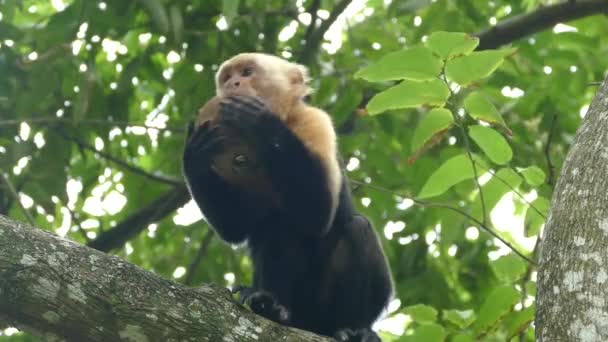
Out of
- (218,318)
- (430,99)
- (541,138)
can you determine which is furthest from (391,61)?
(541,138)

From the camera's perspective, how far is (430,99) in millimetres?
4367

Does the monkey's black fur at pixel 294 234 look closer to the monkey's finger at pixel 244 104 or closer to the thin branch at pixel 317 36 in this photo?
the monkey's finger at pixel 244 104

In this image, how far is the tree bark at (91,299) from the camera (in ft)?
11.7

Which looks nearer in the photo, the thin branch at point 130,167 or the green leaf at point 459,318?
the green leaf at point 459,318

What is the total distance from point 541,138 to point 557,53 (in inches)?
35.2

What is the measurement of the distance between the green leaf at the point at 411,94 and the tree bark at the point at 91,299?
47.6 inches

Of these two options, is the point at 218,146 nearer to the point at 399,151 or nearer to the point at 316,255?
the point at 316,255

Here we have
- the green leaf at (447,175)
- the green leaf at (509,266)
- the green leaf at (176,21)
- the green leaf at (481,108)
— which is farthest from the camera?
the green leaf at (176,21)

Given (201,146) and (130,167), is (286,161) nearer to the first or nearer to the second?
(201,146)

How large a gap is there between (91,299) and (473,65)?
1.96 meters

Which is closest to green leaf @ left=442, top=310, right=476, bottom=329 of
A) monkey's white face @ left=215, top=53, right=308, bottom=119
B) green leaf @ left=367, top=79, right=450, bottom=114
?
green leaf @ left=367, top=79, right=450, bottom=114

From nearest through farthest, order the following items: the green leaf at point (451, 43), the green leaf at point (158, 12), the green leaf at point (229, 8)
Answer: the green leaf at point (451, 43) < the green leaf at point (229, 8) < the green leaf at point (158, 12)

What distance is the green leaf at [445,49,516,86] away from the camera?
411cm

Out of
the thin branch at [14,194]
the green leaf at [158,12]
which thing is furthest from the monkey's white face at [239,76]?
the thin branch at [14,194]
